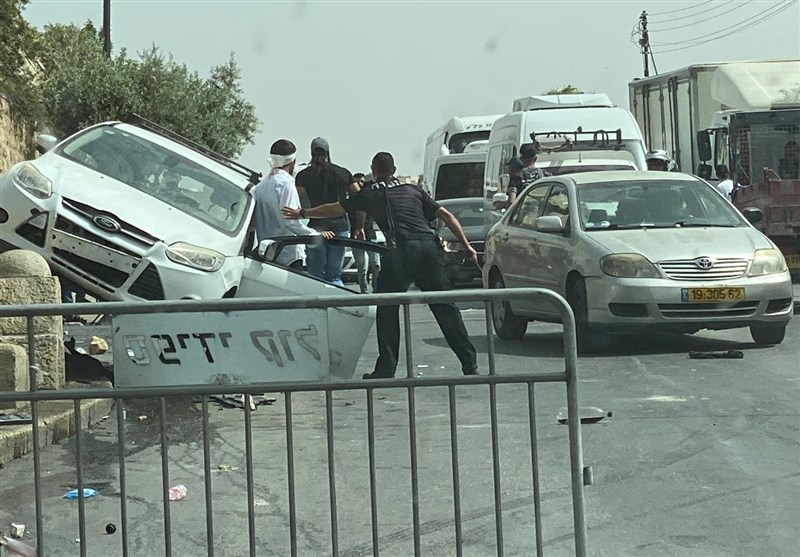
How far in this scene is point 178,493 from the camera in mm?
6613

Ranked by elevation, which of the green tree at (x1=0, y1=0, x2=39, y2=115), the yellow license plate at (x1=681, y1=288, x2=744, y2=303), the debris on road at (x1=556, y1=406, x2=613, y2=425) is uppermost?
the green tree at (x1=0, y1=0, x2=39, y2=115)

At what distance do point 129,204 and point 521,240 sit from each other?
4.06 meters

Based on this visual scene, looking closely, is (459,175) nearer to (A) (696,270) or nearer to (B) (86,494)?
(A) (696,270)

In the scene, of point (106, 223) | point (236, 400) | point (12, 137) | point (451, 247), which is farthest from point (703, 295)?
point (12, 137)

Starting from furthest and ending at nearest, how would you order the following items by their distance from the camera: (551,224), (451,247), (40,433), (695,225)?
1. (451,247)
2. (551,224)
3. (695,225)
4. (40,433)

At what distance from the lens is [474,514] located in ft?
21.8

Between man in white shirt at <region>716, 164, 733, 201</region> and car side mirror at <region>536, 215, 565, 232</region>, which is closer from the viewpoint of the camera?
car side mirror at <region>536, 215, 565, 232</region>

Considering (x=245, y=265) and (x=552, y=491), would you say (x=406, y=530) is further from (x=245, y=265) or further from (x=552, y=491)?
(x=245, y=265)

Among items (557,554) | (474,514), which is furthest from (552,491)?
(557,554)

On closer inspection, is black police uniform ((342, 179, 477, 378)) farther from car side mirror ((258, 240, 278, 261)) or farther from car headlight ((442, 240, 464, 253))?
car headlight ((442, 240, 464, 253))

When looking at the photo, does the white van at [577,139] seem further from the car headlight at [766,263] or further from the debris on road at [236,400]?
the debris on road at [236,400]

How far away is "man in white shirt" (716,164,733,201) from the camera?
62.6 ft

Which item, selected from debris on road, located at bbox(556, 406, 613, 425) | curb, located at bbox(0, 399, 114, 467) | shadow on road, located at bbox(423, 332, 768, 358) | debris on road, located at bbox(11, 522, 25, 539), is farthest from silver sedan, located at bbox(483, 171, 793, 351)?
debris on road, located at bbox(11, 522, 25, 539)

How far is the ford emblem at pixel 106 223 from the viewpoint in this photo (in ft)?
37.9
